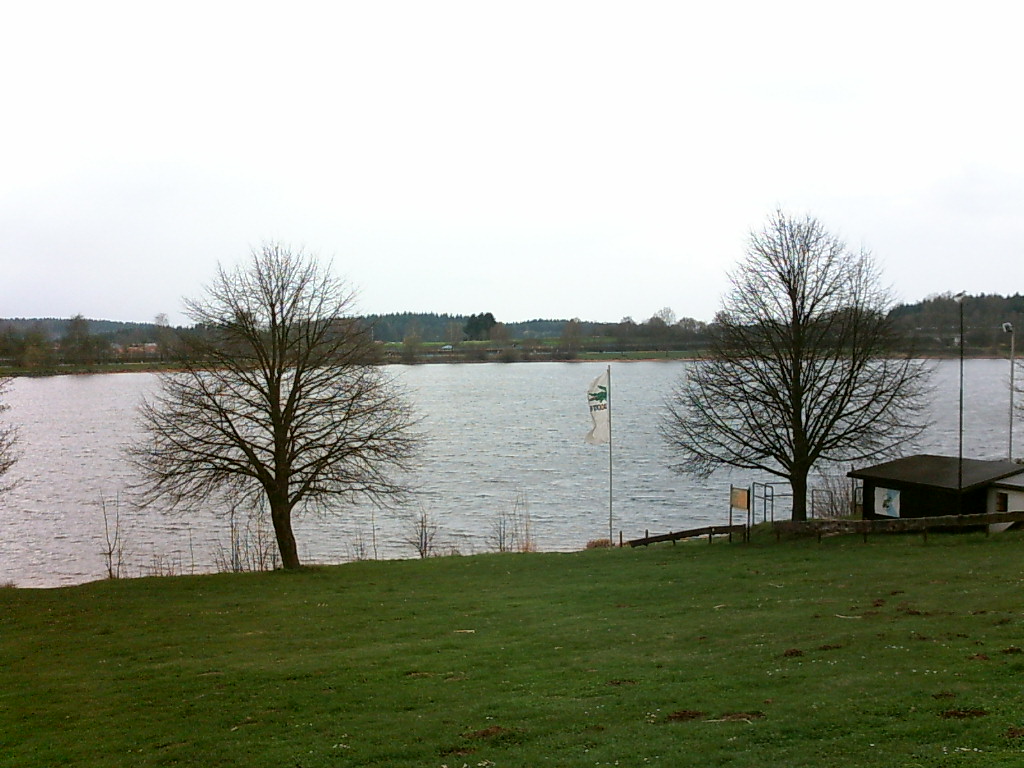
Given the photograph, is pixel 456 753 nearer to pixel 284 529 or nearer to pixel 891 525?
pixel 284 529

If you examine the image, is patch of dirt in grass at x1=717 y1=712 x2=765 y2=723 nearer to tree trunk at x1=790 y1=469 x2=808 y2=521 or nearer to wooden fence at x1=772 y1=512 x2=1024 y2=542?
wooden fence at x1=772 y1=512 x2=1024 y2=542

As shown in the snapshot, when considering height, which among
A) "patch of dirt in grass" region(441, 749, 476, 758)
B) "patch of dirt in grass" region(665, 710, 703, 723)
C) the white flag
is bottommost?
"patch of dirt in grass" region(441, 749, 476, 758)

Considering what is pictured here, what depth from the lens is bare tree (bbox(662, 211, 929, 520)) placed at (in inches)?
1257

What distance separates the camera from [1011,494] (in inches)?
1115

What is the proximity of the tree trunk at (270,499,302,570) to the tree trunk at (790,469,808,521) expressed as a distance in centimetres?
1873

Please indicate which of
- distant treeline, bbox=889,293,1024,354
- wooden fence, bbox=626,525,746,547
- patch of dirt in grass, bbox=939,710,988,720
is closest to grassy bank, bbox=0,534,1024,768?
patch of dirt in grass, bbox=939,710,988,720

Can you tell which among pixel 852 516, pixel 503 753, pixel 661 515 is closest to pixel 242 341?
pixel 503 753

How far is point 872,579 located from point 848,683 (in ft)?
31.7

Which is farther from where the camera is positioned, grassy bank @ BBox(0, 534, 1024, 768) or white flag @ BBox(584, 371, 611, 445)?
white flag @ BBox(584, 371, 611, 445)

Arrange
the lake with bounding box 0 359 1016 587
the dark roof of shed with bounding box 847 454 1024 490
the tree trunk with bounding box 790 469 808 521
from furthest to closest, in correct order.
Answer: the lake with bounding box 0 359 1016 587
the tree trunk with bounding box 790 469 808 521
the dark roof of shed with bounding box 847 454 1024 490

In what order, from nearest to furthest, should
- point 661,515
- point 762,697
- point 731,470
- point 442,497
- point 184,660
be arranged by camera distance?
point 762,697 → point 184,660 → point 661,515 → point 442,497 → point 731,470

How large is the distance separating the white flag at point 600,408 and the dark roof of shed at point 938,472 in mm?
11067

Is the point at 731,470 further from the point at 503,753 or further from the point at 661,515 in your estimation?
the point at 503,753

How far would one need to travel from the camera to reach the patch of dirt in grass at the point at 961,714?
995 cm
